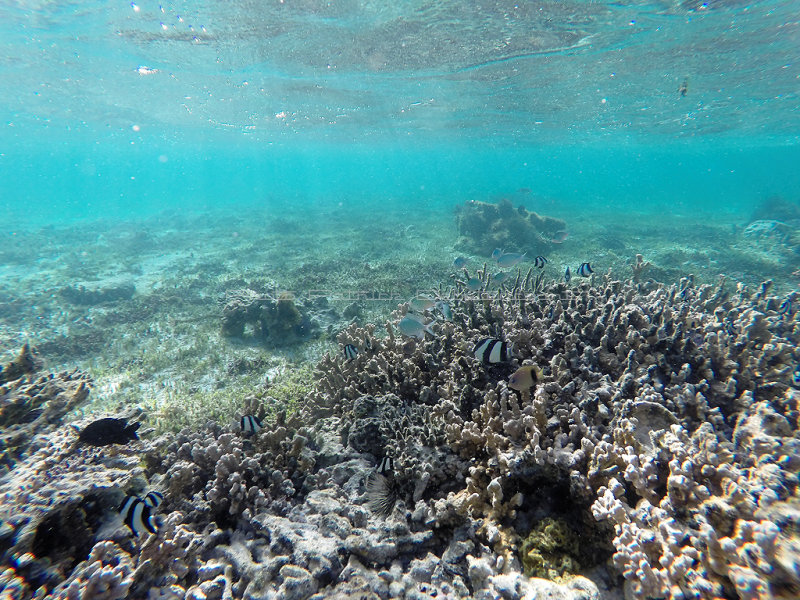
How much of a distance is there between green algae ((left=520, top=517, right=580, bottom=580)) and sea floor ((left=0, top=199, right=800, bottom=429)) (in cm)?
465

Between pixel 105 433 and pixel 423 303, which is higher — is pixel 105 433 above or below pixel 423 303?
below

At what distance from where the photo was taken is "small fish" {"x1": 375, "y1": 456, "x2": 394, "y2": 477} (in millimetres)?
3850

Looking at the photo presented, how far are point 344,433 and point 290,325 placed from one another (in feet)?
20.9

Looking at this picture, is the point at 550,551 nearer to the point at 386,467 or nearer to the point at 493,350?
the point at 386,467

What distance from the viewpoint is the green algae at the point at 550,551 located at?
114 inches

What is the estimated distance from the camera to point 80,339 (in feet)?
38.6

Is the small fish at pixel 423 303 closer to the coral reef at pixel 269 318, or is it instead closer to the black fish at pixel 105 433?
the coral reef at pixel 269 318

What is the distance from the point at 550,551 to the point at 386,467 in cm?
165

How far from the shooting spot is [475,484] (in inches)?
140

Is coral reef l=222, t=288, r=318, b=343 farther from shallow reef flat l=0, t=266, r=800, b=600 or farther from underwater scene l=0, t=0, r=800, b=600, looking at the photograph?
shallow reef flat l=0, t=266, r=800, b=600

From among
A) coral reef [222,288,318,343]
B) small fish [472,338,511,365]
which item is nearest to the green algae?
small fish [472,338,511,365]

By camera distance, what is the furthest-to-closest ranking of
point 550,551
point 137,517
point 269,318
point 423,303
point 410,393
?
point 269,318
point 423,303
point 410,393
point 550,551
point 137,517

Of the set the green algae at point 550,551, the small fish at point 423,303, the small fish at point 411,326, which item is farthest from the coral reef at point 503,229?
the green algae at point 550,551

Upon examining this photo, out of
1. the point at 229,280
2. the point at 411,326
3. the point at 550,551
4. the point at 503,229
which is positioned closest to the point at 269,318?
the point at 411,326
